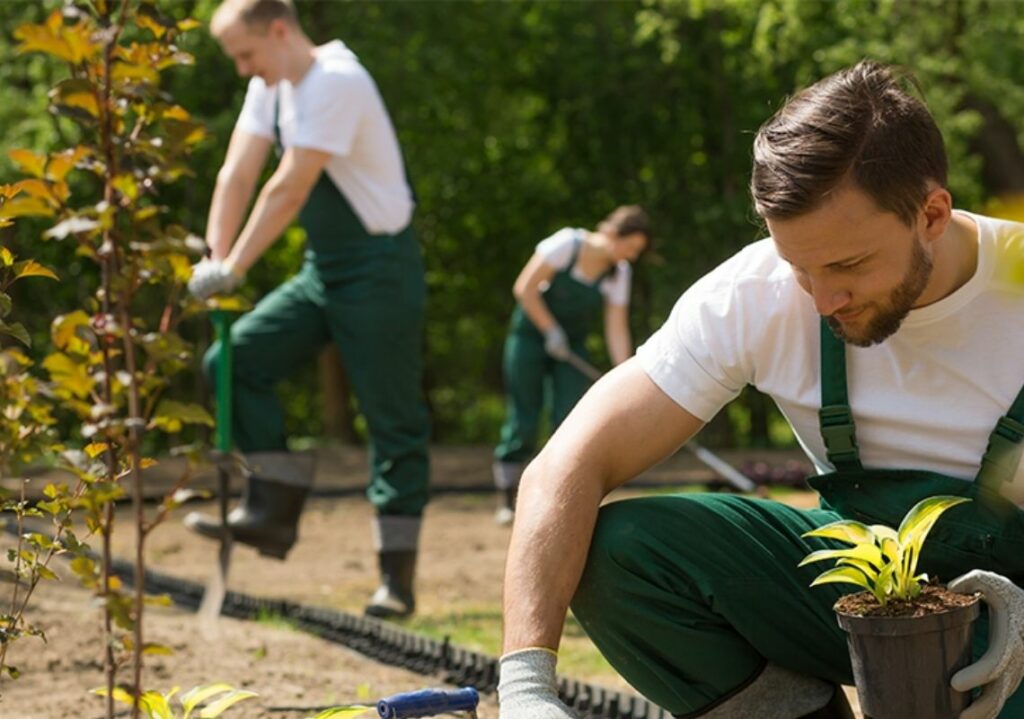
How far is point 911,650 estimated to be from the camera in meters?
2.20

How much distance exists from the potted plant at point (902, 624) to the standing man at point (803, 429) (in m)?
0.28

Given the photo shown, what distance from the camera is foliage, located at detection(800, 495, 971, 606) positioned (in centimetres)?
219

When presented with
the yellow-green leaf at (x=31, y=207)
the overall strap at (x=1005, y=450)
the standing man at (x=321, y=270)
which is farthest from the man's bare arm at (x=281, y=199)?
the yellow-green leaf at (x=31, y=207)

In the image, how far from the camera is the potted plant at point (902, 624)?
86.0 inches

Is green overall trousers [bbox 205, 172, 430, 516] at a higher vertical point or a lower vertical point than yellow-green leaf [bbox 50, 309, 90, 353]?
lower

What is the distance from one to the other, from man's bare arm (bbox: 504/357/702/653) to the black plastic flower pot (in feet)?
1.48

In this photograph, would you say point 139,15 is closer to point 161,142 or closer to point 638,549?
point 161,142

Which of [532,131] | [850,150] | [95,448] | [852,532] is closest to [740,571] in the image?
[852,532]

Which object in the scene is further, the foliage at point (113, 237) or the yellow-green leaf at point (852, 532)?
the yellow-green leaf at point (852, 532)

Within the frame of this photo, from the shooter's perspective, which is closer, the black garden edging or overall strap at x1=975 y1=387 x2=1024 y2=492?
overall strap at x1=975 y1=387 x2=1024 y2=492

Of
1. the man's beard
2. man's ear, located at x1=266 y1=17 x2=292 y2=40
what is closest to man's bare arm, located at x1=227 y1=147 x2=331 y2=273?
man's ear, located at x1=266 y1=17 x2=292 y2=40

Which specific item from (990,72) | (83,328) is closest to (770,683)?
(83,328)

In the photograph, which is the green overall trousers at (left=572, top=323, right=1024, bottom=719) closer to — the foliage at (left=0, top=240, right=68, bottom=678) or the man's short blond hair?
the foliage at (left=0, top=240, right=68, bottom=678)

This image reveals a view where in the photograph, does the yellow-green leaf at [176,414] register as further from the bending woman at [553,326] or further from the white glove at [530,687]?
the bending woman at [553,326]
